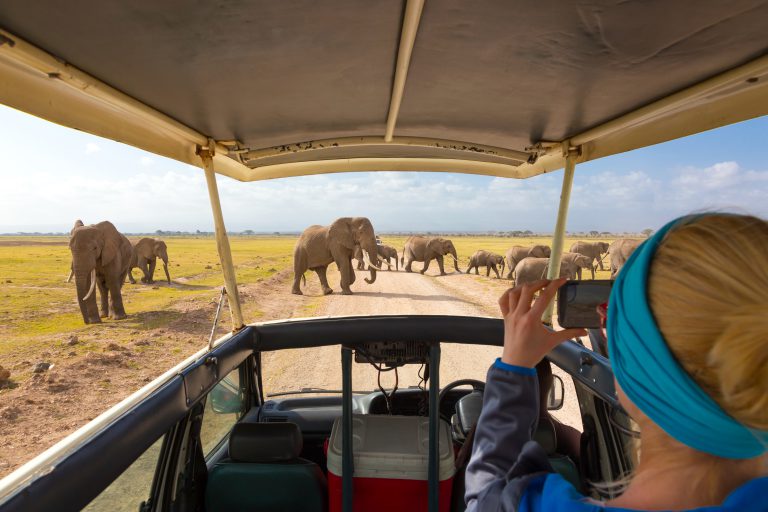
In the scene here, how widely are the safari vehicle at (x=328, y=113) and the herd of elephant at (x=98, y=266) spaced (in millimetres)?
15535

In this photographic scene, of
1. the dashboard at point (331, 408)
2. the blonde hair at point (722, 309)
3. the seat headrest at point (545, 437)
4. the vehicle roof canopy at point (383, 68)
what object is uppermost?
the vehicle roof canopy at point (383, 68)

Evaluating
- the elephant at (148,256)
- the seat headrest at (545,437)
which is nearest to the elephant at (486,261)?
the elephant at (148,256)

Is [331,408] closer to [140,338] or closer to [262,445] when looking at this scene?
[262,445]

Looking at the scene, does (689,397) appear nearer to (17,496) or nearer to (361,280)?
(17,496)

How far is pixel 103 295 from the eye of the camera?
17.9 metres

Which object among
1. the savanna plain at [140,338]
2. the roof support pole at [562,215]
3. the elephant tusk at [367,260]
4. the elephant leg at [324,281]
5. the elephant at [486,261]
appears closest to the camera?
the roof support pole at [562,215]

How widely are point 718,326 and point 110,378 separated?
12870 mm

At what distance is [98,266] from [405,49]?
61.3ft

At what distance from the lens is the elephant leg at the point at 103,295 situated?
17.4 metres

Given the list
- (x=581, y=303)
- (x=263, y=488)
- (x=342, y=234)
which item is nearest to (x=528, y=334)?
(x=581, y=303)

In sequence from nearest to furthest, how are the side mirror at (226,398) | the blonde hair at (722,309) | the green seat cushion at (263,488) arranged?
the blonde hair at (722,309) → the green seat cushion at (263,488) → the side mirror at (226,398)

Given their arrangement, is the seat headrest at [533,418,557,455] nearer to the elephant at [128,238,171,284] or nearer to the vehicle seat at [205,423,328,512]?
the vehicle seat at [205,423,328,512]

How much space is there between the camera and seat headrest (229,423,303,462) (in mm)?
2162

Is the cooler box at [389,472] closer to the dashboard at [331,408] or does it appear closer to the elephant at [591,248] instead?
the dashboard at [331,408]
